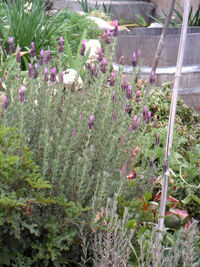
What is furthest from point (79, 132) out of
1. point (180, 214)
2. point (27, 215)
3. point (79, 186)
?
point (180, 214)

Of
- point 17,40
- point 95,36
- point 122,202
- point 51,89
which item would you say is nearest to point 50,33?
point 17,40

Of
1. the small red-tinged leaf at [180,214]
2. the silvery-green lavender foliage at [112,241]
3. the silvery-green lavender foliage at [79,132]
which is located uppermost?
the silvery-green lavender foliage at [79,132]

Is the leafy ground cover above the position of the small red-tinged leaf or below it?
above

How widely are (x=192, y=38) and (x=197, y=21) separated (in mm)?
2605

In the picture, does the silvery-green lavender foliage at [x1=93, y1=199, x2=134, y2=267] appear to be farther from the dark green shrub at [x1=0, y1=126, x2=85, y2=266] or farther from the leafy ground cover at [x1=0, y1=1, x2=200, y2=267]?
the dark green shrub at [x1=0, y1=126, x2=85, y2=266]

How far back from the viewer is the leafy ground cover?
156 cm

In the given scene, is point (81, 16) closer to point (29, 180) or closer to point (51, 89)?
point (51, 89)

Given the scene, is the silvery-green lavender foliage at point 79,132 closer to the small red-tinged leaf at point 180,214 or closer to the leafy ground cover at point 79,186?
the leafy ground cover at point 79,186

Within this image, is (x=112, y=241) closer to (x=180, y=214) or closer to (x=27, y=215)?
(x=27, y=215)

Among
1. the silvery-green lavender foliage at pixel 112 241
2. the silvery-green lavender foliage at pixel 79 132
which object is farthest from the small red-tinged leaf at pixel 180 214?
the silvery-green lavender foliage at pixel 112 241

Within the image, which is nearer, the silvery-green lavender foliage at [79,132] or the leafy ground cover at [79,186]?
the leafy ground cover at [79,186]

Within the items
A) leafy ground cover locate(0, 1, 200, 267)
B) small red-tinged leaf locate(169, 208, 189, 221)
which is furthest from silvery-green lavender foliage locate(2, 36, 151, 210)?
small red-tinged leaf locate(169, 208, 189, 221)

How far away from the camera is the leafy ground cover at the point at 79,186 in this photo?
5.12ft

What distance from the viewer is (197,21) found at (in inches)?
241
